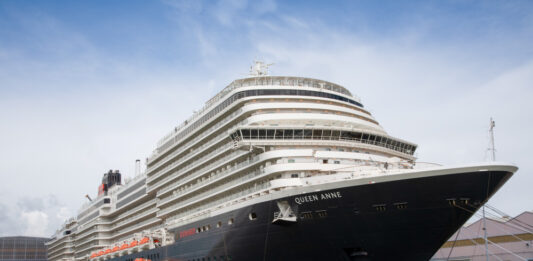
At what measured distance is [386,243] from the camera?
935 inches

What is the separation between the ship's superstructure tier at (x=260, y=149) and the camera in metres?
29.0

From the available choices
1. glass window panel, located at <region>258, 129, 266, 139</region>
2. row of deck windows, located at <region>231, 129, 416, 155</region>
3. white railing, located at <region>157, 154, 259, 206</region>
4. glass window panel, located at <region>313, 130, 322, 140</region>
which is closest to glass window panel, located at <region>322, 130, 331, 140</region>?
row of deck windows, located at <region>231, 129, 416, 155</region>

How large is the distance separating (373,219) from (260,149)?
931cm

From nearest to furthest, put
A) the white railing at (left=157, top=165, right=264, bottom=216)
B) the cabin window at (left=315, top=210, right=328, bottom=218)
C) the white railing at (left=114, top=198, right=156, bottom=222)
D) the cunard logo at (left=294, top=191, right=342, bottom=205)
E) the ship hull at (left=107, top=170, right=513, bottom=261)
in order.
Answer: the ship hull at (left=107, top=170, right=513, bottom=261)
the cunard logo at (left=294, top=191, right=342, bottom=205)
the cabin window at (left=315, top=210, right=328, bottom=218)
the white railing at (left=157, top=165, right=264, bottom=216)
the white railing at (left=114, top=198, right=156, bottom=222)

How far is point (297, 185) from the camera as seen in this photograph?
27.2 metres

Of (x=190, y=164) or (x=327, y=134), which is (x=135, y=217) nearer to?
(x=190, y=164)

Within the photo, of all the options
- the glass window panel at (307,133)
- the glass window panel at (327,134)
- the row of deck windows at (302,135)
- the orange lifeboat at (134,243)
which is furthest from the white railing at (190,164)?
the glass window panel at (327,134)

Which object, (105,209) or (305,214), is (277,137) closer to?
(305,214)

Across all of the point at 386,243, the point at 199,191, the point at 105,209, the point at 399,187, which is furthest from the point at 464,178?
the point at 105,209

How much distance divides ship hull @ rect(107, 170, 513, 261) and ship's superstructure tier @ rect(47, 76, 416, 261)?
4.77ft

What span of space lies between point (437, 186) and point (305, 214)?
686 centimetres

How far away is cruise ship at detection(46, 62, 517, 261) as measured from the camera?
23.0 metres

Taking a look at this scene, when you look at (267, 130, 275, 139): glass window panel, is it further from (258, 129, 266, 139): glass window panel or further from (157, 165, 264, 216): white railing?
(157, 165, 264, 216): white railing


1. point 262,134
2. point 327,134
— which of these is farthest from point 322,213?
point 262,134
